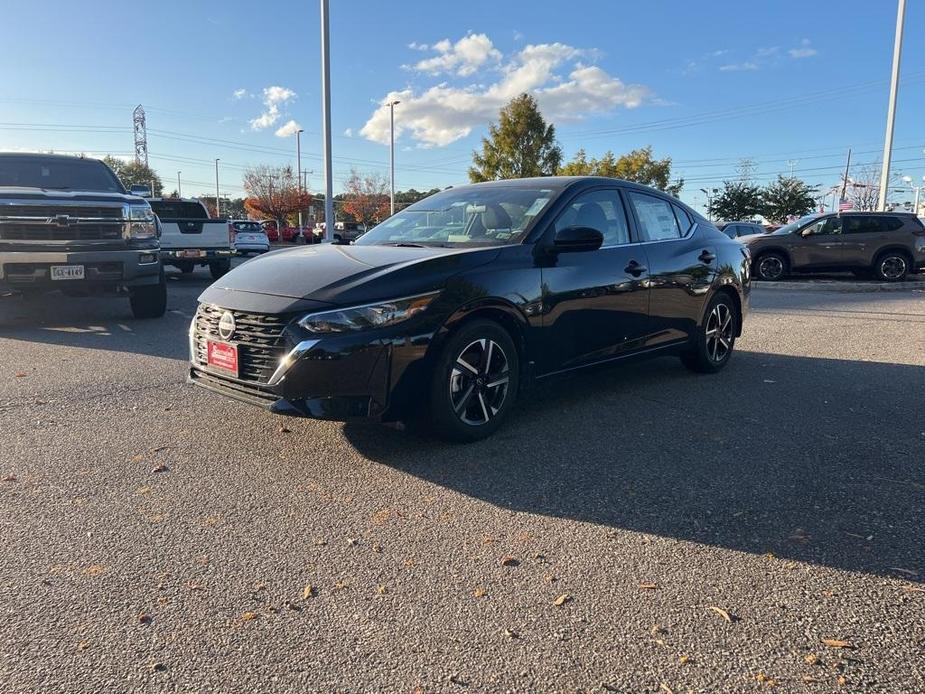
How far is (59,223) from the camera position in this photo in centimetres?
778

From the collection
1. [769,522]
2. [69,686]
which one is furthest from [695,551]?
[69,686]

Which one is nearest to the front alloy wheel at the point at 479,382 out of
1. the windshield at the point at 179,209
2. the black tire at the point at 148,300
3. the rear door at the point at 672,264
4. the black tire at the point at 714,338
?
the rear door at the point at 672,264

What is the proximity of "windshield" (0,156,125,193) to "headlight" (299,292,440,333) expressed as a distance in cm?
674

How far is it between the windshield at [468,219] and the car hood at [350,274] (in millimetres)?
352

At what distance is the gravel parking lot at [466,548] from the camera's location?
214 centimetres

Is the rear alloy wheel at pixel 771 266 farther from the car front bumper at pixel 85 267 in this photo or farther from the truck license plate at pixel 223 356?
the truck license plate at pixel 223 356

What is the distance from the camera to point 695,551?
285 centimetres

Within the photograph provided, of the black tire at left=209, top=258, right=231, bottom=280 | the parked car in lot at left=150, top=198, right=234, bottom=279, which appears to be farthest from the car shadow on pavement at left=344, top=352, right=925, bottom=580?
the black tire at left=209, top=258, right=231, bottom=280

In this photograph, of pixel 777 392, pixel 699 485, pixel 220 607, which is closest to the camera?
pixel 220 607

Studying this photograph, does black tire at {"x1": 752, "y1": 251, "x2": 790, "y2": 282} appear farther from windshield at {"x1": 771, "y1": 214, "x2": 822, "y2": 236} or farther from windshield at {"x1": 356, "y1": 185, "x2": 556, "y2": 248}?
windshield at {"x1": 356, "y1": 185, "x2": 556, "y2": 248}

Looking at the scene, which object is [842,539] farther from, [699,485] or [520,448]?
[520,448]

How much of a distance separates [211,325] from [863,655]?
3.50 m

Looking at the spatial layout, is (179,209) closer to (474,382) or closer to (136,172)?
(474,382)

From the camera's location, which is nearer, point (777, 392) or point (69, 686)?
point (69, 686)
